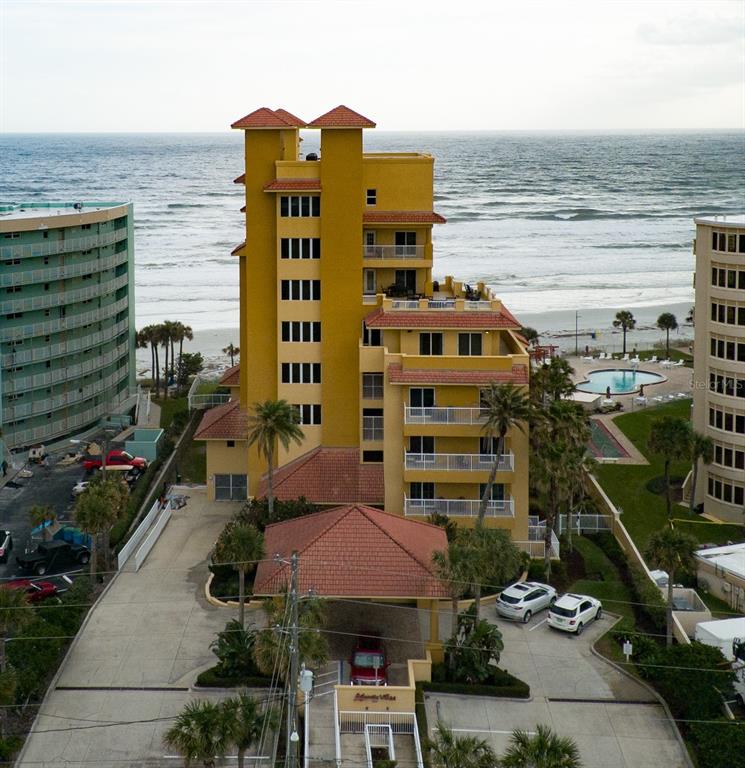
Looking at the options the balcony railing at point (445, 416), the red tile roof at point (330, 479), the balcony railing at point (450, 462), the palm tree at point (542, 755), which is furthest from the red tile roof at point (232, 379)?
the palm tree at point (542, 755)

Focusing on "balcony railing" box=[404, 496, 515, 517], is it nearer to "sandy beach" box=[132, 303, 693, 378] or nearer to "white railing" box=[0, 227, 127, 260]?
"white railing" box=[0, 227, 127, 260]

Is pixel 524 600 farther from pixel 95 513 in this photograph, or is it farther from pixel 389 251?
pixel 389 251

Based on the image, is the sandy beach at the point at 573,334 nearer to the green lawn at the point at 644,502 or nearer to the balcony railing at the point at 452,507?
the green lawn at the point at 644,502

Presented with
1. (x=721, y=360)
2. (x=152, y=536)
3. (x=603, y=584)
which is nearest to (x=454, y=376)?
(x=603, y=584)

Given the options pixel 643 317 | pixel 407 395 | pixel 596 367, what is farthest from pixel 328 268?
pixel 643 317

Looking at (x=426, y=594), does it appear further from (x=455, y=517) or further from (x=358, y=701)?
(x=455, y=517)

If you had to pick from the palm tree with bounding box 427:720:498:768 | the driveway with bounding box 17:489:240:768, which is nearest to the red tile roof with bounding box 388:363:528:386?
the driveway with bounding box 17:489:240:768
